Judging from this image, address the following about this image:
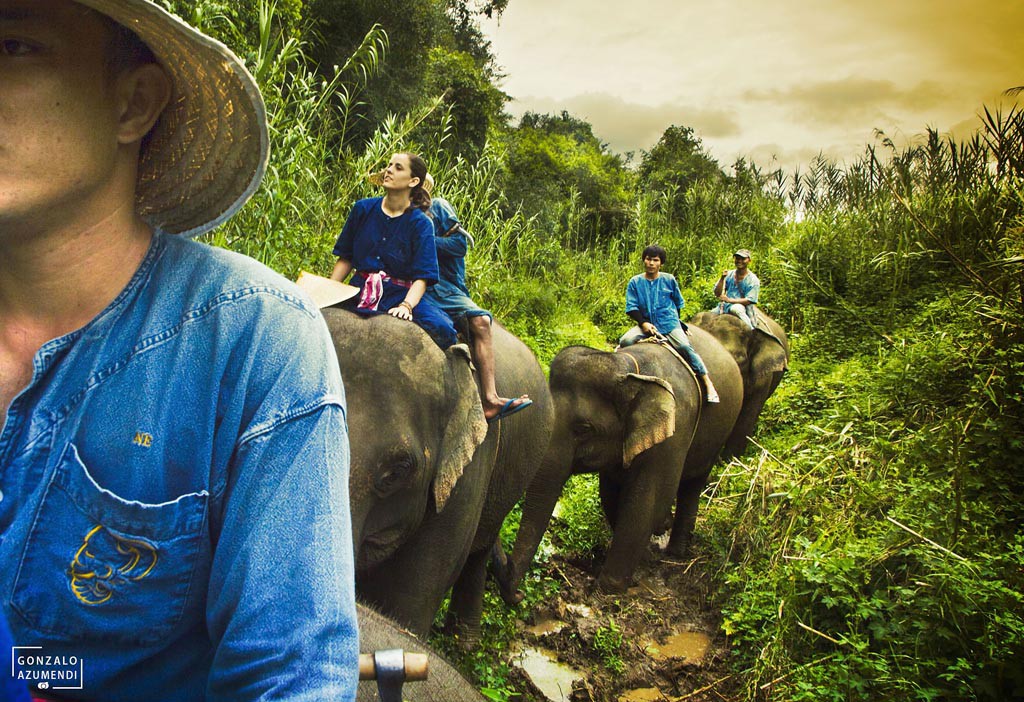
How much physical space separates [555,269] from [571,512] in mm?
6801

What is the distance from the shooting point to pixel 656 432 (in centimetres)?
644

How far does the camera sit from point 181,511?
1042 mm

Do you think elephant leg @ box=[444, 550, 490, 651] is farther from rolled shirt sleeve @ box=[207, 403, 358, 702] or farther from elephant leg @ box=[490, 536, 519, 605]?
rolled shirt sleeve @ box=[207, 403, 358, 702]

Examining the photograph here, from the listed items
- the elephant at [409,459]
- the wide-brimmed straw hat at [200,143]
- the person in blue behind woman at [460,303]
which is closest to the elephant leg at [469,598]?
the elephant at [409,459]

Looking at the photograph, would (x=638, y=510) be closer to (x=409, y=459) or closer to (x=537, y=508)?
(x=537, y=508)

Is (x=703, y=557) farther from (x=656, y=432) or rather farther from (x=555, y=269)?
(x=555, y=269)

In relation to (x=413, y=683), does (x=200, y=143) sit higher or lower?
higher

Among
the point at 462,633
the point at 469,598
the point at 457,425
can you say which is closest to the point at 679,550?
the point at 469,598

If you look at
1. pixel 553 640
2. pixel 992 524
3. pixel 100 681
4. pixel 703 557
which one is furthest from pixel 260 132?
pixel 703 557

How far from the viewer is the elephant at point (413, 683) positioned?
74.0 inches

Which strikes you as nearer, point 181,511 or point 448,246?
point 181,511

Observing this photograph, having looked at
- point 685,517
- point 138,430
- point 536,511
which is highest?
point 138,430

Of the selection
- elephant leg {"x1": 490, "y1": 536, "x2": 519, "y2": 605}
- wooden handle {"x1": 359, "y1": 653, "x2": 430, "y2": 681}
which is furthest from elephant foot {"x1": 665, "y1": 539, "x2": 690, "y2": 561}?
wooden handle {"x1": 359, "y1": 653, "x2": 430, "y2": 681}

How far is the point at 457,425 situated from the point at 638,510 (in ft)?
11.0
